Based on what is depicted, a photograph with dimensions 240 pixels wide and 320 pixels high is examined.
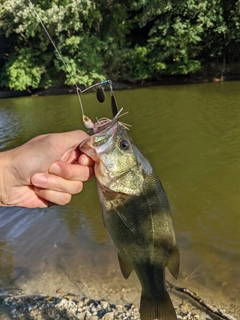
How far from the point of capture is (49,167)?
255 cm

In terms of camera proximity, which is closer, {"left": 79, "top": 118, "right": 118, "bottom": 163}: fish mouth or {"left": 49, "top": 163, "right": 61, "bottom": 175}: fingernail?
{"left": 79, "top": 118, "right": 118, "bottom": 163}: fish mouth

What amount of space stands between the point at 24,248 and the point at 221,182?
454cm

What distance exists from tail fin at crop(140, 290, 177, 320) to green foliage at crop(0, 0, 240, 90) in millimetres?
24654

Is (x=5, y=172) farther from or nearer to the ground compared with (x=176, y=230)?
farther from the ground

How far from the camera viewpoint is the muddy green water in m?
4.75

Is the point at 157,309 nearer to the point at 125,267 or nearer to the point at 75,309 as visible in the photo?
the point at 125,267

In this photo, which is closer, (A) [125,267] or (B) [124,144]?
(B) [124,144]

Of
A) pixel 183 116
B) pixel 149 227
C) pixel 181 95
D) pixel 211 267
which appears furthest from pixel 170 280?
pixel 181 95

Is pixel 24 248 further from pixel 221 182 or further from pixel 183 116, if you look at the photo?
pixel 183 116

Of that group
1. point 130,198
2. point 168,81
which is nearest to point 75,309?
point 130,198

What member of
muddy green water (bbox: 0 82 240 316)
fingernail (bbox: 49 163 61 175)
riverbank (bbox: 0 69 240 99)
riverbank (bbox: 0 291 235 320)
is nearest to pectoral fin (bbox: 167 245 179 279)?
fingernail (bbox: 49 163 61 175)

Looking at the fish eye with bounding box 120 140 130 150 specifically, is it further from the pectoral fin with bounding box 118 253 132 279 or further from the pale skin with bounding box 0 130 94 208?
the pectoral fin with bounding box 118 253 132 279

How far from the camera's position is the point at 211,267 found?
499 cm

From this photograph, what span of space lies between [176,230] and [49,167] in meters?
4.05
